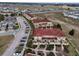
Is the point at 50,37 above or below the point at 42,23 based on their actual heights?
below

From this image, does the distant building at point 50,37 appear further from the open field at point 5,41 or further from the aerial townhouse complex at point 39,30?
the open field at point 5,41

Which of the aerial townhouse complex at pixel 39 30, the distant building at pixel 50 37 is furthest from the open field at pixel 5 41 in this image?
the distant building at pixel 50 37

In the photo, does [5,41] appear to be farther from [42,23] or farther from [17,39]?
[42,23]

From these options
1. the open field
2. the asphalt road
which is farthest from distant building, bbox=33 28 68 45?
the open field

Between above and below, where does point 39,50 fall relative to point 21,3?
below

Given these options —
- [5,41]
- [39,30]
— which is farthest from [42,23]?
[5,41]

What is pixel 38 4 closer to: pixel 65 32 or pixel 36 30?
pixel 36 30

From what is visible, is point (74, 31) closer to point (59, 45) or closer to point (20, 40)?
point (59, 45)

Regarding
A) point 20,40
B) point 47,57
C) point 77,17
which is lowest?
point 47,57

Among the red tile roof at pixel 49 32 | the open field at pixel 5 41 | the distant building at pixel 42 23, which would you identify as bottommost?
the open field at pixel 5 41

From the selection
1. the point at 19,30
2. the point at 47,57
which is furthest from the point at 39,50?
the point at 19,30

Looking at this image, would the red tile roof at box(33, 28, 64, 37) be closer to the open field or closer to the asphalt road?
the asphalt road
